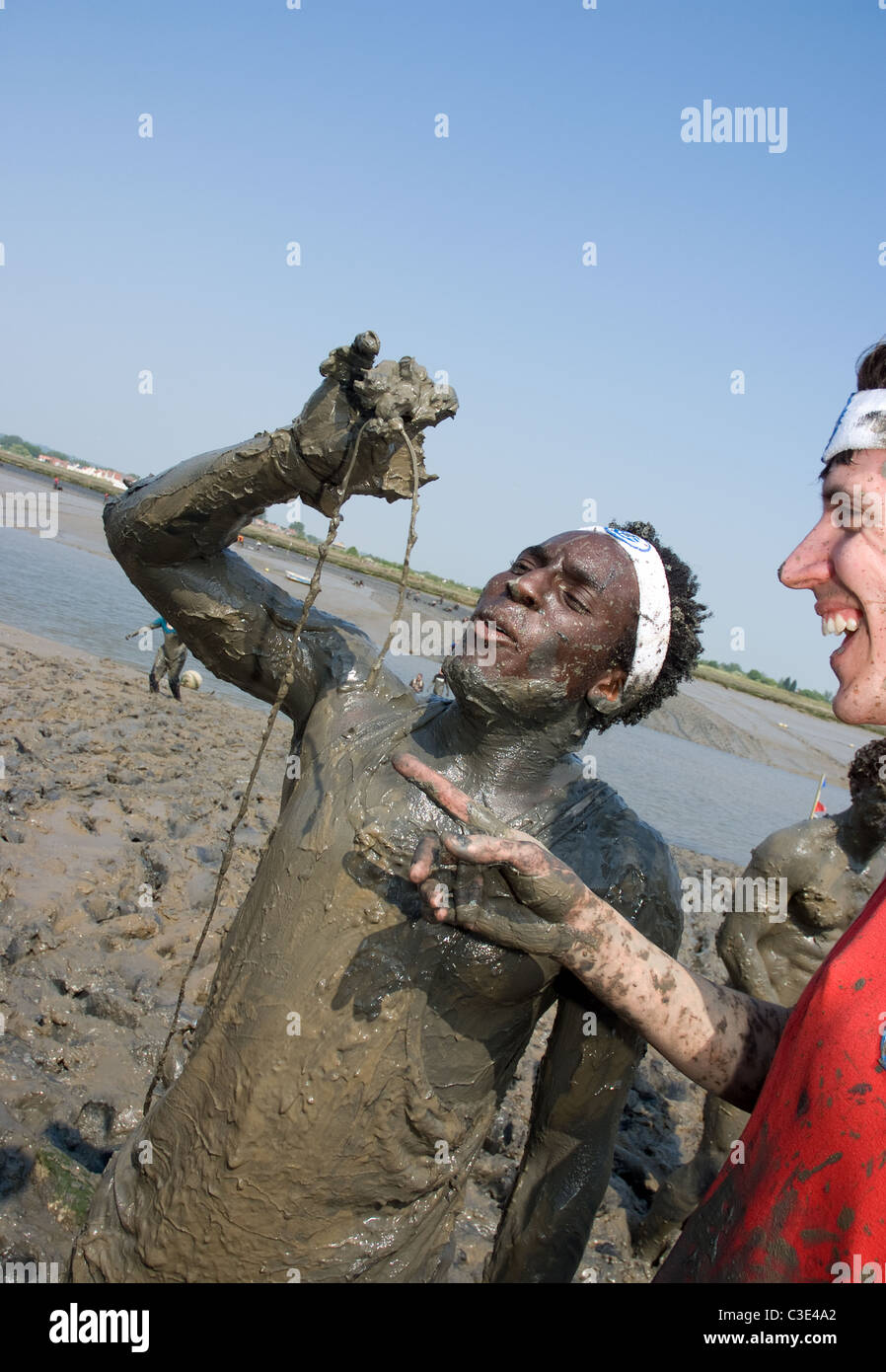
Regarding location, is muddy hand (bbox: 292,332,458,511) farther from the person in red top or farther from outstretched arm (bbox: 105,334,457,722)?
the person in red top

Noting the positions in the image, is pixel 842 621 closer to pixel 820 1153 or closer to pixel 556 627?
pixel 556 627

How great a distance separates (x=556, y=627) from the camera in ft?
7.72

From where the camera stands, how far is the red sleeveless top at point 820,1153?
1.45 meters

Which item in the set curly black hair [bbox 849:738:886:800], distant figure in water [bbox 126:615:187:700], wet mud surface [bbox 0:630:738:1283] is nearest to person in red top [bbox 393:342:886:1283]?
wet mud surface [bbox 0:630:738:1283]

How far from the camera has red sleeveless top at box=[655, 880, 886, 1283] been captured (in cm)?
145

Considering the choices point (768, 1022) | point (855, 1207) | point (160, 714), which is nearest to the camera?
point (855, 1207)

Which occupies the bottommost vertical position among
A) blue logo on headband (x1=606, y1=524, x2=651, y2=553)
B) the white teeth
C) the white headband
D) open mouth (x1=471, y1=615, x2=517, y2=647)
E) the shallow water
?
the shallow water

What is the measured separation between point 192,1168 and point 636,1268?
3330 mm

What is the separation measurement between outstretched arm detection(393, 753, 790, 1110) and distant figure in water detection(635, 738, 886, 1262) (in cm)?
315

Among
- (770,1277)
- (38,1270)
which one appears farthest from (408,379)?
(38,1270)

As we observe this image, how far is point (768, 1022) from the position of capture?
2217 mm

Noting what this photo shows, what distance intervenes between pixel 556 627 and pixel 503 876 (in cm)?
81

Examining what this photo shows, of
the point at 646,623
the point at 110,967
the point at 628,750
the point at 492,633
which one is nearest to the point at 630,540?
the point at 646,623

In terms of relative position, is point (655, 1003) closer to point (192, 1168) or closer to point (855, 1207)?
point (855, 1207)
